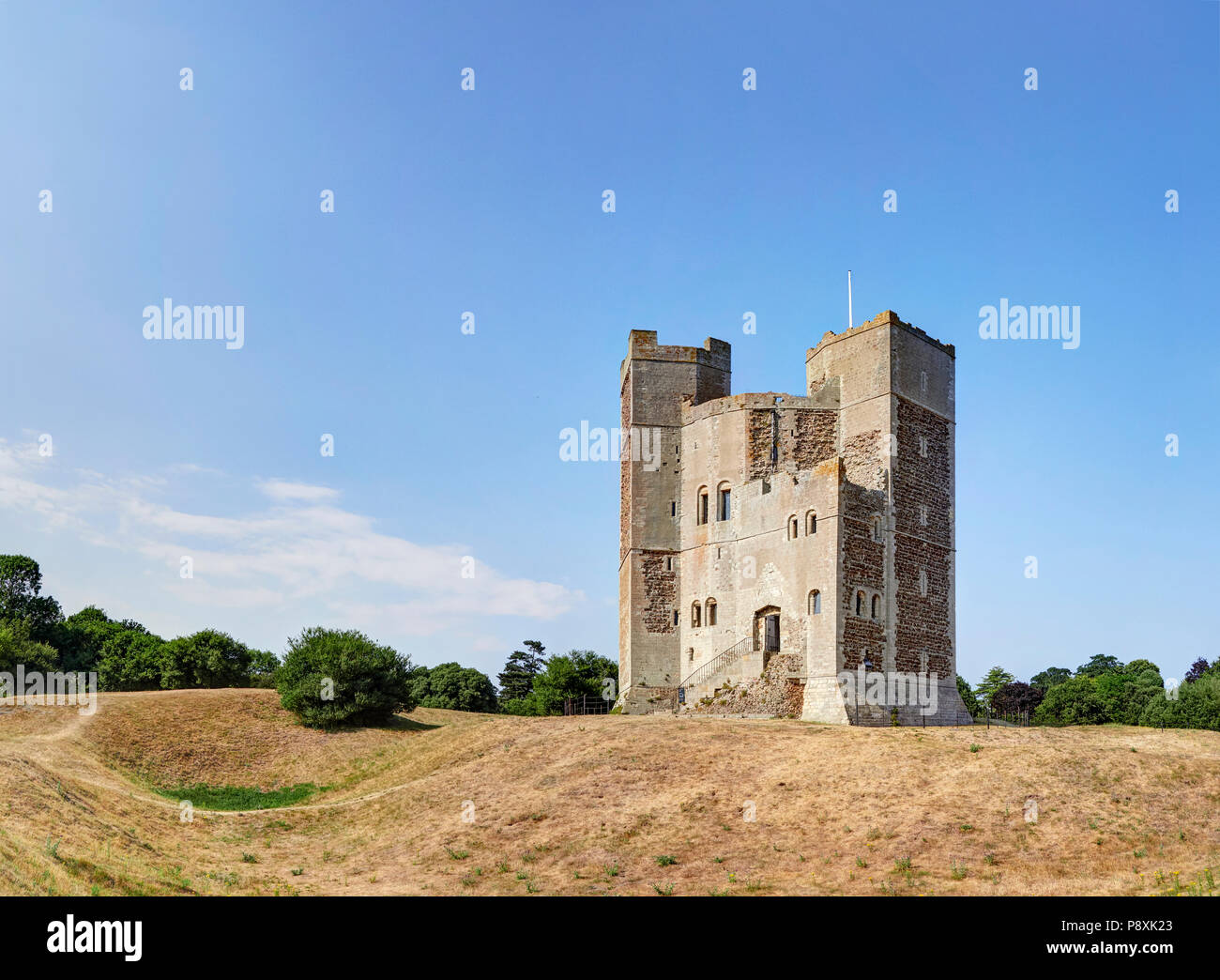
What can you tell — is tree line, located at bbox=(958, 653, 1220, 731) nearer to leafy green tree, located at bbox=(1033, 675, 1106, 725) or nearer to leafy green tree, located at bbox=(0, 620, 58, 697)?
leafy green tree, located at bbox=(1033, 675, 1106, 725)

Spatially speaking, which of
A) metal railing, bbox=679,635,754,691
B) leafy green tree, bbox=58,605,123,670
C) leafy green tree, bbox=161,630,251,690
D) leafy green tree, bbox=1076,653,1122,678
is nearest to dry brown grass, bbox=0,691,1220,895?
metal railing, bbox=679,635,754,691

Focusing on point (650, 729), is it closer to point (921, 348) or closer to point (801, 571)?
point (801, 571)

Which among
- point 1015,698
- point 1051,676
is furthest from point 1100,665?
point 1015,698

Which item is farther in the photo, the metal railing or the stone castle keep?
the metal railing

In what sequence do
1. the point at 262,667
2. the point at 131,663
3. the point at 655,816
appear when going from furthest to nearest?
1. the point at 262,667
2. the point at 131,663
3. the point at 655,816

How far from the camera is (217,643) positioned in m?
67.6

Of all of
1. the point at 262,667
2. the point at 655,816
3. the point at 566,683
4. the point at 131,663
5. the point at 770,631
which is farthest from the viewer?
the point at 262,667

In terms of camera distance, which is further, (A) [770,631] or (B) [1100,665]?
(B) [1100,665]

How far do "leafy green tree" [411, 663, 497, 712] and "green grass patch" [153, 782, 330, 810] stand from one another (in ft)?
106

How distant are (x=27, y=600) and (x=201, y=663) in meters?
26.5

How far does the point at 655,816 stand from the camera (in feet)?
91.0

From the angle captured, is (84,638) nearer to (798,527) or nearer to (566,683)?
(566,683)

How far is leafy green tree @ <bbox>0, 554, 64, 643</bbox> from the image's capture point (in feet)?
266
